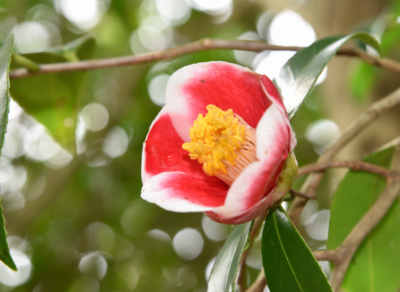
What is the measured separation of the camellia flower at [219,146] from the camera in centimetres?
48

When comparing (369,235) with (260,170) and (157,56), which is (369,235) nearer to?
(260,170)

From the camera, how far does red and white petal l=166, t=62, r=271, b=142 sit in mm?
592

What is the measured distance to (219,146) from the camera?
0.60 metres

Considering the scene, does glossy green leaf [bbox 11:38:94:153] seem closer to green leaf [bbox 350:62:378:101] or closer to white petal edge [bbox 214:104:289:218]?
white petal edge [bbox 214:104:289:218]

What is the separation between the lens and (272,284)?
55cm

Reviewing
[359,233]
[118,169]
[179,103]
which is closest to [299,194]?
[359,233]

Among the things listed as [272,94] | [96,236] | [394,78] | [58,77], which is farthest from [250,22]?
[272,94]

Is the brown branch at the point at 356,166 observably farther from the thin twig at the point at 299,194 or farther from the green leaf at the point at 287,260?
the green leaf at the point at 287,260

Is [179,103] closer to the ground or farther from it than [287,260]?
farther from it

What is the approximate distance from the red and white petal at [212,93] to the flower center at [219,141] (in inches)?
1.1

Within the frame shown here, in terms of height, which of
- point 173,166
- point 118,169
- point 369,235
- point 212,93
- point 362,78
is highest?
point 212,93

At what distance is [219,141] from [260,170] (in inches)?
5.7

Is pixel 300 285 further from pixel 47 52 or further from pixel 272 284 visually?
pixel 47 52

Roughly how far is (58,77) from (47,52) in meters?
0.13
